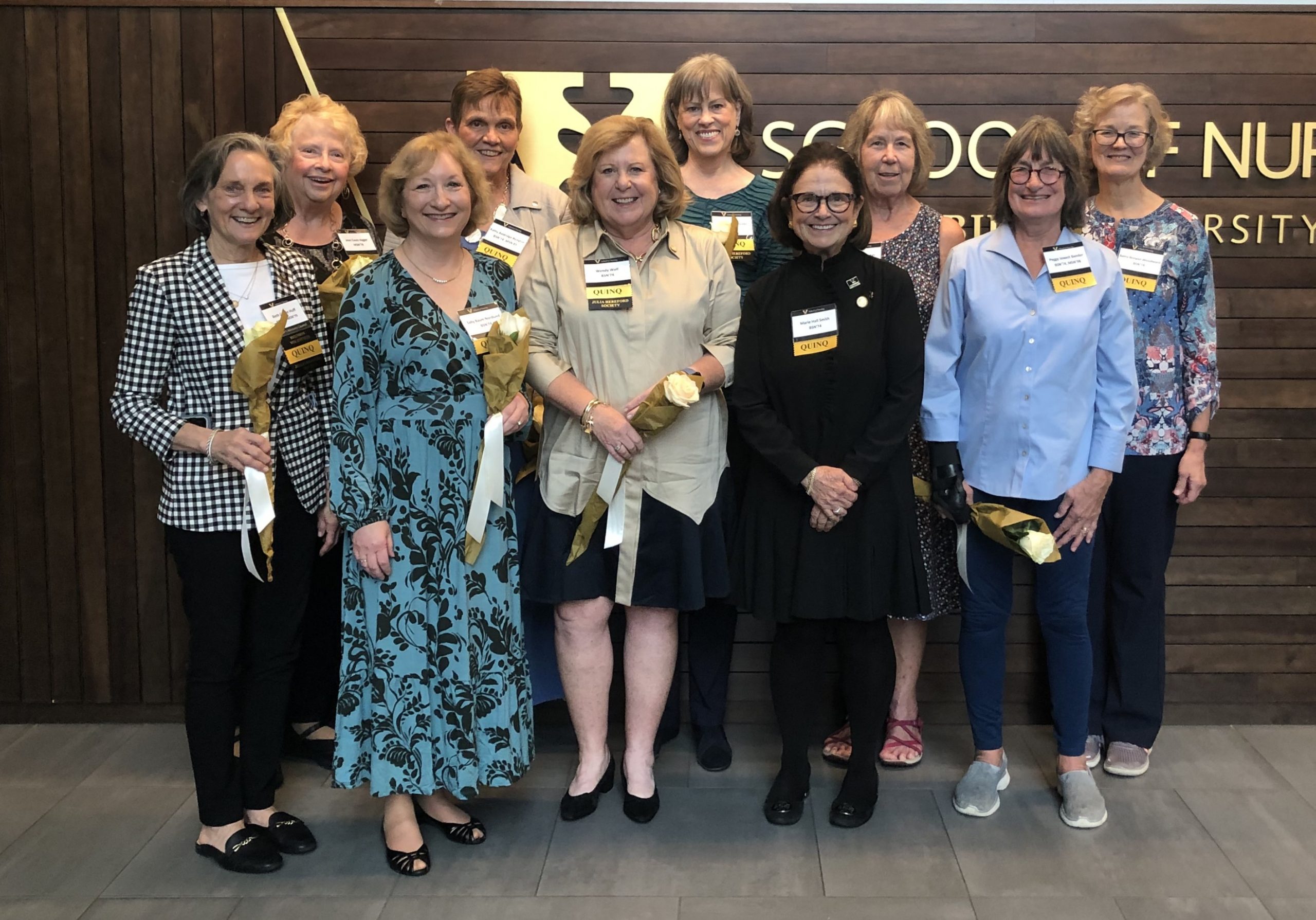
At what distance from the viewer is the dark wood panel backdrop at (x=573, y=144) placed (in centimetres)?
345

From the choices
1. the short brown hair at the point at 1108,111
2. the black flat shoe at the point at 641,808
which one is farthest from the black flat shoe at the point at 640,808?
the short brown hair at the point at 1108,111

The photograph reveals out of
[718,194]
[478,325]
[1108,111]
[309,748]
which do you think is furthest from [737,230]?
[309,748]

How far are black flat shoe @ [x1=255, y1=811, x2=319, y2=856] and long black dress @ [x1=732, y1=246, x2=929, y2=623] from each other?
1.23 m

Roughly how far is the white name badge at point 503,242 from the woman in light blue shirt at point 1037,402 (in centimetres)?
115

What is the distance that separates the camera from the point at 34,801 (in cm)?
311

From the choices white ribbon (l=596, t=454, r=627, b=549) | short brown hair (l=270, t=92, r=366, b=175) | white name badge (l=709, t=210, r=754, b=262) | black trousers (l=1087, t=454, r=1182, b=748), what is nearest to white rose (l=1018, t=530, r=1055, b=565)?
black trousers (l=1087, t=454, r=1182, b=748)

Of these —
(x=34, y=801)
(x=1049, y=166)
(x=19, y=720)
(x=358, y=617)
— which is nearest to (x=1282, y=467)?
(x=1049, y=166)

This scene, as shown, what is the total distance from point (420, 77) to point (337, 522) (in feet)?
4.89

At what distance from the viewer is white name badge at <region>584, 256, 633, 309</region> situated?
110 inches

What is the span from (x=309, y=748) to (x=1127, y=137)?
284 centimetres

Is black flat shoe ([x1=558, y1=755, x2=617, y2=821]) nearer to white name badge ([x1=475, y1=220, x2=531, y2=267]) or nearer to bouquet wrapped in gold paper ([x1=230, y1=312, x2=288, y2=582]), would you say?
bouquet wrapped in gold paper ([x1=230, y1=312, x2=288, y2=582])

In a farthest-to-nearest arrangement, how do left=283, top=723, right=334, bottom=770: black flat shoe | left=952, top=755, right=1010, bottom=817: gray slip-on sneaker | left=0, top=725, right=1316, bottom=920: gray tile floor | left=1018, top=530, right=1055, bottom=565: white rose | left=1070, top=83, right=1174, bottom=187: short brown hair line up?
left=283, top=723, right=334, bottom=770: black flat shoe < left=1070, top=83, right=1174, bottom=187: short brown hair < left=952, top=755, right=1010, bottom=817: gray slip-on sneaker < left=1018, top=530, right=1055, bottom=565: white rose < left=0, top=725, right=1316, bottom=920: gray tile floor

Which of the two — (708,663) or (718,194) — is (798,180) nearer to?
(718,194)

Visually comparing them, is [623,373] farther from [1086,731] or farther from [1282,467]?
[1282,467]
